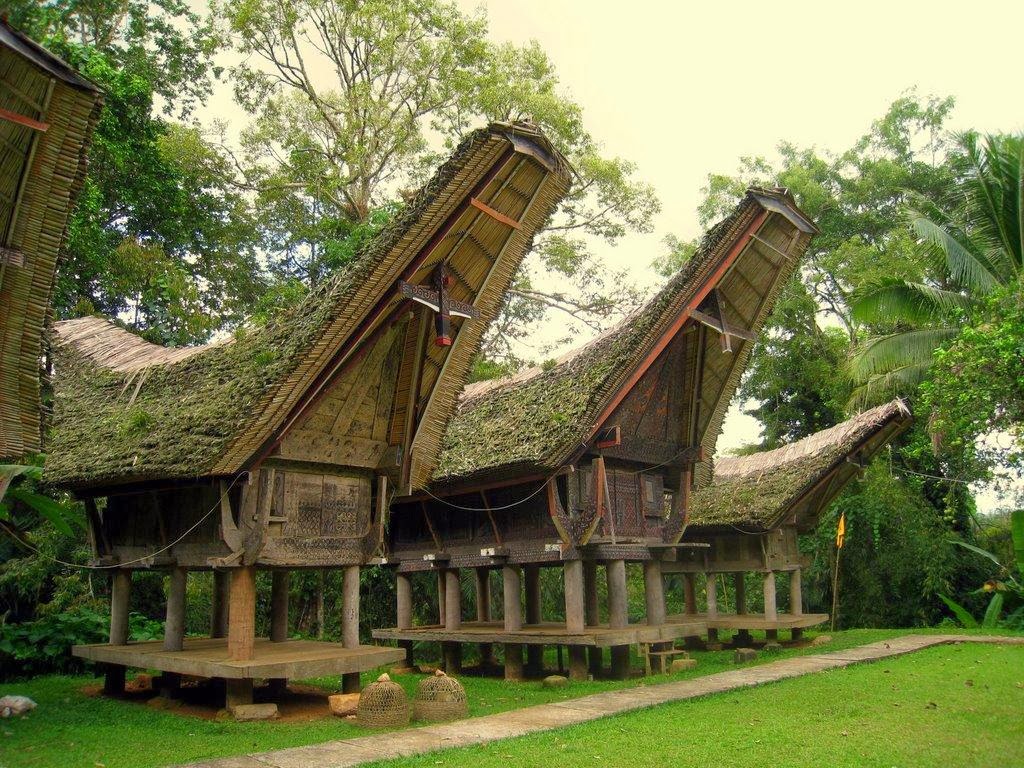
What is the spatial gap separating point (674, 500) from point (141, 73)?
617 inches

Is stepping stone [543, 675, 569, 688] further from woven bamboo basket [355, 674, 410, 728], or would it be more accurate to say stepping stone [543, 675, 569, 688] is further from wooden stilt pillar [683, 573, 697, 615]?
wooden stilt pillar [683, 573, 697, 615]

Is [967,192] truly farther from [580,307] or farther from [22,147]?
[22,147]

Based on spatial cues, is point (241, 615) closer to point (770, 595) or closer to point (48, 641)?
point (48, 641)

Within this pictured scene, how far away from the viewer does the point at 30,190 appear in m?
6.58

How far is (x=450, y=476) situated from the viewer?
12.9 m

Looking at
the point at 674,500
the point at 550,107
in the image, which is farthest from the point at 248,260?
the point at 674,500

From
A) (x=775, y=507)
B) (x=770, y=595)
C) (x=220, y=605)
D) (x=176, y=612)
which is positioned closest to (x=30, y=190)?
(x=176, y=612)

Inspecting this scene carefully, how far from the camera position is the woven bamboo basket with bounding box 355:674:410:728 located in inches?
333

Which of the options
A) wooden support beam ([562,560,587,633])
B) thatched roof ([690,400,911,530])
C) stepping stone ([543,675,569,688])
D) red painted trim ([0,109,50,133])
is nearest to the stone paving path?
stepping stone ([543,675,569,688])

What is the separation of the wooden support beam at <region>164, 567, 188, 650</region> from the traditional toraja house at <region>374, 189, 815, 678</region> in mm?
4041

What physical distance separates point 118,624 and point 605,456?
7302 mm

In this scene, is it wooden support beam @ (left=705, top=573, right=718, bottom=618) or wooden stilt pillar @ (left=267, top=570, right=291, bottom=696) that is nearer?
wooden stilt pillar @ (left=267, top=570, right=291, bottom=696)

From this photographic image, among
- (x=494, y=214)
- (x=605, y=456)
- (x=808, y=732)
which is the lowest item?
(x=808, y=732)

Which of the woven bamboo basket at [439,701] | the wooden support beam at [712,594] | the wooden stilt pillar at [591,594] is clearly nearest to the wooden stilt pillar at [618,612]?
the wooden stilt pillar at [591,594]
